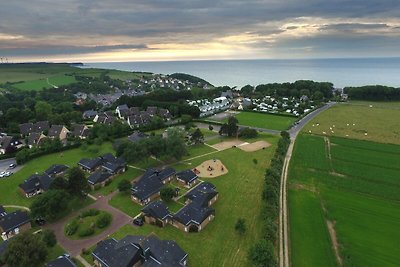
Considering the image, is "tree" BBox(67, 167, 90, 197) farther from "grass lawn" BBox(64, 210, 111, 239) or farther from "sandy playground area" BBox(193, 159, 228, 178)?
"sandy playground area" BBox(193, 159, 228, 178)

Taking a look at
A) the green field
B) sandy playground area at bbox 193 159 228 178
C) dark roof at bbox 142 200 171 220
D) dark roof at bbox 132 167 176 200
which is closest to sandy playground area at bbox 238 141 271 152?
sandy playground area at bbox 193 159 228 178

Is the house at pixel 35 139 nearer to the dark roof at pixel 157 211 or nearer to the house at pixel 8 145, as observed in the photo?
the house at pixel 8 145

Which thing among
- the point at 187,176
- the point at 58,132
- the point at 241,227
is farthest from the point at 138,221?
the point at 58,132

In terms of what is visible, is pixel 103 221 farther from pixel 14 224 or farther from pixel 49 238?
pixel 14 224

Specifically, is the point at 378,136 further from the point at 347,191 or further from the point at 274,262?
the point at 274,262

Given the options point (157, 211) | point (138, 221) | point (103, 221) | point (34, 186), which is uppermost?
point (157, 211)

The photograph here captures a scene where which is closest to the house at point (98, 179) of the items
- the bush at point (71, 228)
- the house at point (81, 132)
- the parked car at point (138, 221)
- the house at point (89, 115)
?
the bush at point (71, 228)
